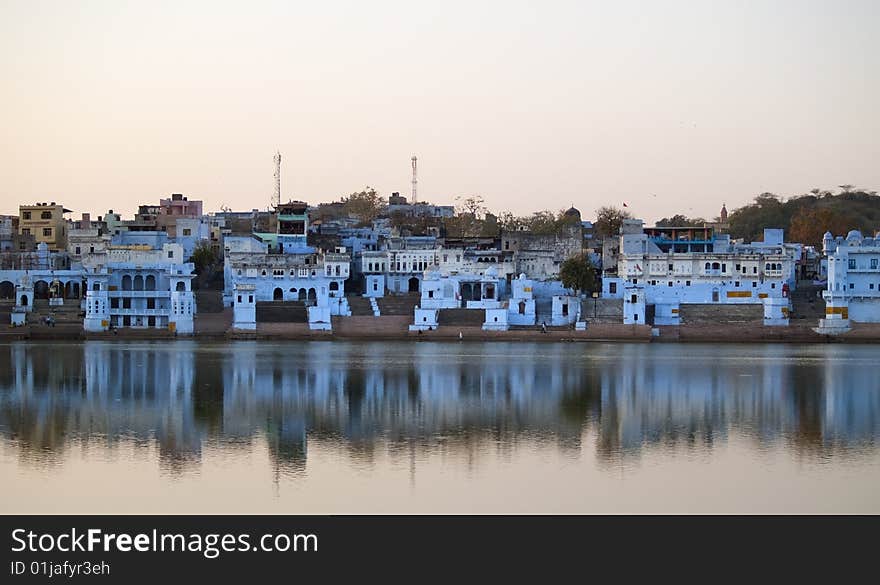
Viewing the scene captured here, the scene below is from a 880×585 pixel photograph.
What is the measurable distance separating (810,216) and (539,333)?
73.7 ft

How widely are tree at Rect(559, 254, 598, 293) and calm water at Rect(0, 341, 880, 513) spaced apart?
394 inches

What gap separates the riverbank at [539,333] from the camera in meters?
41.0

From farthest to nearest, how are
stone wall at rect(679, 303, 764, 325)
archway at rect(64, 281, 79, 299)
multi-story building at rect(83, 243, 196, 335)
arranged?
archway at rect(64, 281, 79, 299) < stone wall at rect(679, 303, 764, 325) < multi-story building at rect(83, 243, 196, 335)

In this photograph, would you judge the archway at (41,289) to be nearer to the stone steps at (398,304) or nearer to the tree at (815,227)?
the stone steps at (398,304)

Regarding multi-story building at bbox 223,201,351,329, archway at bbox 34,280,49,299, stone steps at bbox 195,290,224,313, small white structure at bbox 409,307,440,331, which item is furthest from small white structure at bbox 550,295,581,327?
archway at bbox 34,280,49,299

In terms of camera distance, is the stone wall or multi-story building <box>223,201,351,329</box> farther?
multi-story building <box>223,201,351,329</box>

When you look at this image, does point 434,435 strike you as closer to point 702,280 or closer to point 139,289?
point 139,289

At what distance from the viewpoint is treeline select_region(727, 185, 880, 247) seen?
192 ft

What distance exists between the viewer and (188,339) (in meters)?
40.3

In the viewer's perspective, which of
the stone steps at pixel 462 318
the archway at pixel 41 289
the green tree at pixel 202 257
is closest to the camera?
the stone steps at pixel 462 318

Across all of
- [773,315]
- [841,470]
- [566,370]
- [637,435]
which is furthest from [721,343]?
[841,470]

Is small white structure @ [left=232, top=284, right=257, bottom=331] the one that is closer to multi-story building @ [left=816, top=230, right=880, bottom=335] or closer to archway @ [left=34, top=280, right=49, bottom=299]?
archway @ [left=34, top=280, right=49, bottom=299]

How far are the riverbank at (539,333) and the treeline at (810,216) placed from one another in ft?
54.5

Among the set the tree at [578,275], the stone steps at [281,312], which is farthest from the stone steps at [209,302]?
the tree at [578,275]
